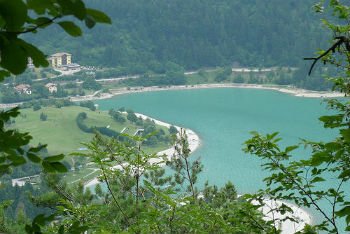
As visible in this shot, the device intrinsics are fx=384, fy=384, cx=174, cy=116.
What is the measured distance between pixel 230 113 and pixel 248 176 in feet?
42.1

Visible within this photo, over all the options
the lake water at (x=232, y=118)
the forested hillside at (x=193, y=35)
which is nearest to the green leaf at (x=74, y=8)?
the lake water at (x=232, y=118)

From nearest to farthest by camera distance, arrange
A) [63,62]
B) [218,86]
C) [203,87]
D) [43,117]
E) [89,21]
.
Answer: [89,21], [43,117], [218,86], [203,87], [63,62]

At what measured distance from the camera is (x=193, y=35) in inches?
2084

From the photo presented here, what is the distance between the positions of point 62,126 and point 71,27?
89.4 ft

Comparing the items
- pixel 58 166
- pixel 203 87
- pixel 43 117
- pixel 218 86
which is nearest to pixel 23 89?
pixel 43 117

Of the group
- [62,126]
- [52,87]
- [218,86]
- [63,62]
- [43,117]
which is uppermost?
[63,62]

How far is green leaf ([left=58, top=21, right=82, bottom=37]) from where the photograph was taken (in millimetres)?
531

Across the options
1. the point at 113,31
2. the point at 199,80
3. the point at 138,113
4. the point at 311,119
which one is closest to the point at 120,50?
the point at 113,31

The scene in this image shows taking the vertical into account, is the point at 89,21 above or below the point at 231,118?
above

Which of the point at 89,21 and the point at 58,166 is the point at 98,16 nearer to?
the point at 89,21

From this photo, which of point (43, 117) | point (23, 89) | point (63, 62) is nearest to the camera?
point (43, 117)

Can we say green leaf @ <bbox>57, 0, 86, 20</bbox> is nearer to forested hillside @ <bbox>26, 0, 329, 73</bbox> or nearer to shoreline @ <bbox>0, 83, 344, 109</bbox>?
shoreline @ <bbox>0, 83, 344, 109</bbox>

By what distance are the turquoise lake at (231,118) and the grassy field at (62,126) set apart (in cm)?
409

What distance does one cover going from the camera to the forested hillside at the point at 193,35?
158 feet
